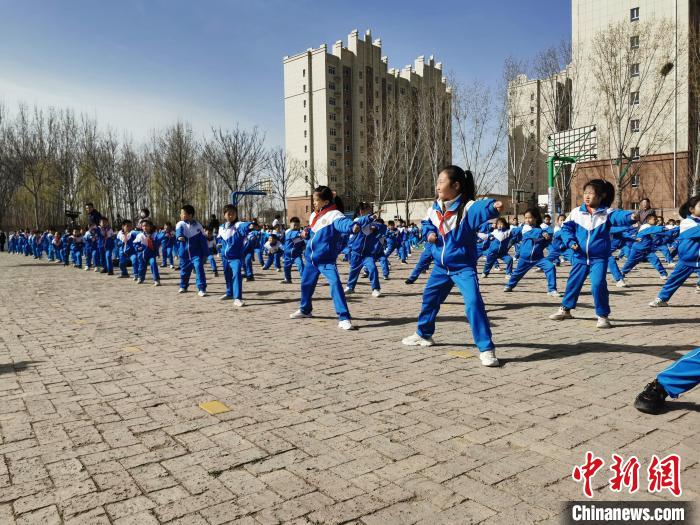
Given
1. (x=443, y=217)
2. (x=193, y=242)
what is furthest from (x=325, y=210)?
(x=193, y=242)

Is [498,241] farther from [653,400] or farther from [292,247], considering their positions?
[653,400]

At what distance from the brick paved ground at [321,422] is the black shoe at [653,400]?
82 mm

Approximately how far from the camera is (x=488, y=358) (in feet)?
17.1

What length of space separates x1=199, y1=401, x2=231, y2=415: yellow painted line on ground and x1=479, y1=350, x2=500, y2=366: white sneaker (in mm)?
2595

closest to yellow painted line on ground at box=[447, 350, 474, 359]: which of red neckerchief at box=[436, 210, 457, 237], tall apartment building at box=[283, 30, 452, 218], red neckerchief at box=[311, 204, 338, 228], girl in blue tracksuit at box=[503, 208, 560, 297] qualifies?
red neckerchief at box=[436, 210, 457, 237]

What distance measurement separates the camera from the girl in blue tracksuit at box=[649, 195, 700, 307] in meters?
7.59

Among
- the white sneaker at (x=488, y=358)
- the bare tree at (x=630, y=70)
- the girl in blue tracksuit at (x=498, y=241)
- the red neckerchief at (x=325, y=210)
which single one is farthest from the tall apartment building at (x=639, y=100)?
the white sneaker at (x=488, y=358)

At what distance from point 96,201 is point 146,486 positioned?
2291 inches

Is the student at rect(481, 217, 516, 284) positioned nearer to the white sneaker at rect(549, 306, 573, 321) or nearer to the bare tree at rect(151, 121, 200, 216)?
the white sneaker at rect(549, 306, 573, 321)

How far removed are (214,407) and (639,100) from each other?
3955 centimetres

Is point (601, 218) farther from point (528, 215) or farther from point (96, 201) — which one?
point (96, 201)

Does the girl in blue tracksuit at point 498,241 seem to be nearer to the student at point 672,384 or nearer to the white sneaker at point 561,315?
the white sneaker at point 561,315

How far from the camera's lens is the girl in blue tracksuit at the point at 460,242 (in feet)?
17.4

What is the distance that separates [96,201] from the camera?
5456 cm
